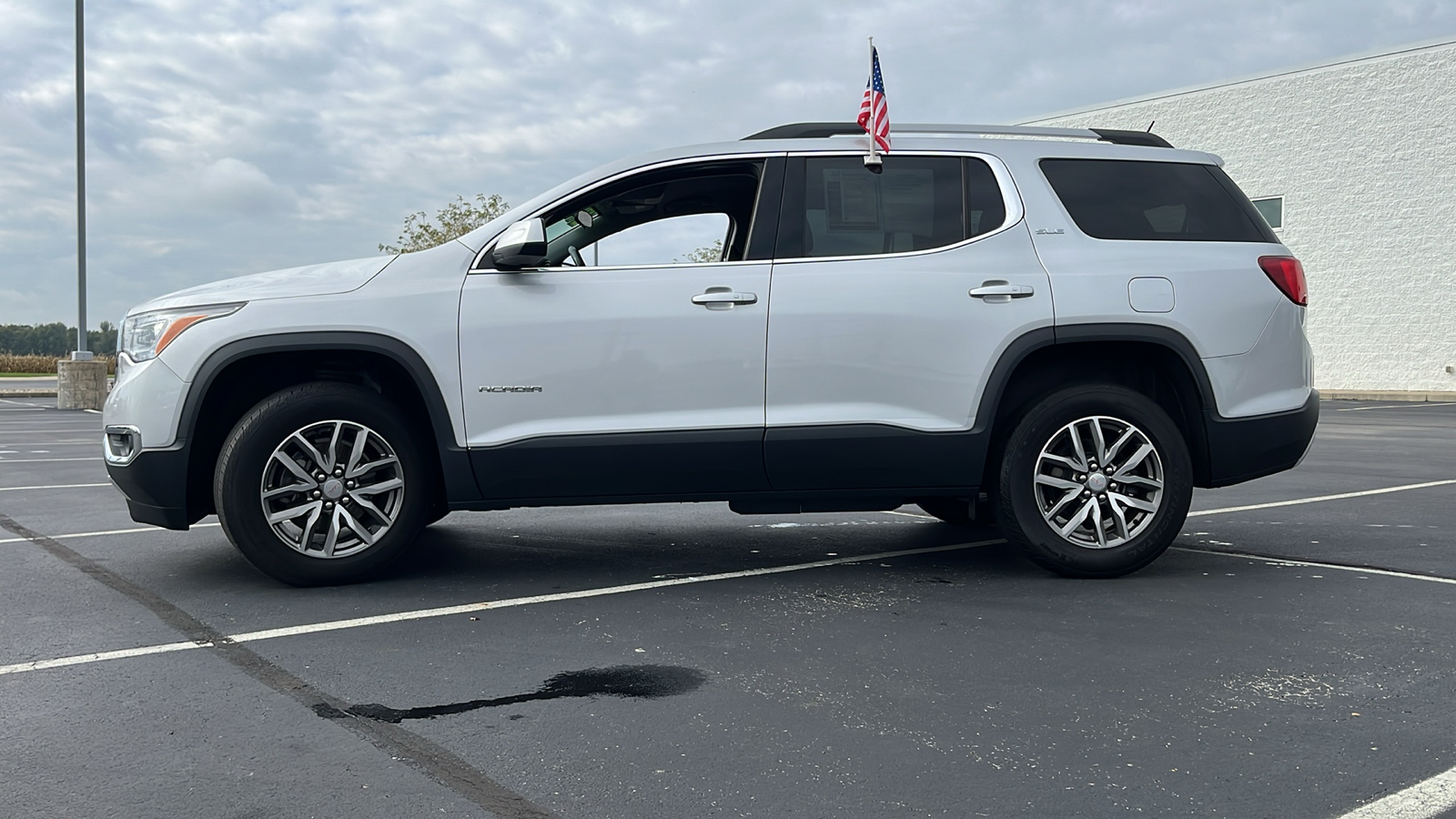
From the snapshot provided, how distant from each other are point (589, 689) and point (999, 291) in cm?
268

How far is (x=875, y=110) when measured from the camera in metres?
5.75

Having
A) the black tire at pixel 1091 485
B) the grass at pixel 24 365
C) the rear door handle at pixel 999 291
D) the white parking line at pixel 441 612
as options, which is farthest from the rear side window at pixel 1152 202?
the grass at pixel 24 365

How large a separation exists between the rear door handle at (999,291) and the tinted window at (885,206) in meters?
0.27

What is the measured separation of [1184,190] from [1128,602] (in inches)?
80.5

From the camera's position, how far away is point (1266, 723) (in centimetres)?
334

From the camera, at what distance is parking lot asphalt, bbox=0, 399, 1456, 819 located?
287 cm

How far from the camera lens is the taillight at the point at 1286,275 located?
217 inches

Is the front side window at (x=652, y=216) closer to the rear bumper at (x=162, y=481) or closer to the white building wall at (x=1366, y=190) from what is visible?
the rear bumper at (x=162, y=481)

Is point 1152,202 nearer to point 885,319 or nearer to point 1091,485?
point 1091,485

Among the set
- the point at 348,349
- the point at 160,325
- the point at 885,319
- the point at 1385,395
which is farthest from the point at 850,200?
the point at 1385,395

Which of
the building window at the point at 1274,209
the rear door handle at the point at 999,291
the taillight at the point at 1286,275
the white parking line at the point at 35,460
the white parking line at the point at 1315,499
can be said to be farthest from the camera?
the building window at the point at 1274,209

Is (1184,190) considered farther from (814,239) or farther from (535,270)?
(535,270)

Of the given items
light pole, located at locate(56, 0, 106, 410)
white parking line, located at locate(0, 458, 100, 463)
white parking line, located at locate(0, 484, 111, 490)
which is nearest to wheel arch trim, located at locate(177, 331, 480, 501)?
white parking line, located at locate(0, 484, 111, 490)

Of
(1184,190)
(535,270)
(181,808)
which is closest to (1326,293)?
(1184,190)
